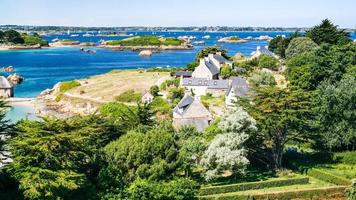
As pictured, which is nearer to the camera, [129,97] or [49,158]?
[49,158]

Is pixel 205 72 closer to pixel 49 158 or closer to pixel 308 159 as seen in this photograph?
pixel 308 159

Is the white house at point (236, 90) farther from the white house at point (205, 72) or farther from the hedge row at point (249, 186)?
the hedge row at point (249, 186)

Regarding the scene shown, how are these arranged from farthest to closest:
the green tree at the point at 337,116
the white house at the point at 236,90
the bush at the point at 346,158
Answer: the white house at the point at 236,90 → the green tree at the point at 337,116 → the bush at the point at 346,158

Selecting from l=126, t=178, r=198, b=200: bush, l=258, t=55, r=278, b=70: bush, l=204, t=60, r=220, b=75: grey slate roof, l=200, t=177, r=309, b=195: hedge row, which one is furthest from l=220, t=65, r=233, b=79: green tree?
l=126, t=178, r=198, b=200: bush

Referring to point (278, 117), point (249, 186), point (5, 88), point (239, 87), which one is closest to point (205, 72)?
point (239, 87)

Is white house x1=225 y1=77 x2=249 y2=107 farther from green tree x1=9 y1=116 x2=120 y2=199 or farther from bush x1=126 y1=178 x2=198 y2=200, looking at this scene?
green tree x1=9 y1=116 x2=120 y2=199

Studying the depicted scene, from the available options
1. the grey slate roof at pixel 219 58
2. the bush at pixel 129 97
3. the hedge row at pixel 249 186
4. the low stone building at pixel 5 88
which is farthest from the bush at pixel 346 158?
the low stone building at pixel 5 88
